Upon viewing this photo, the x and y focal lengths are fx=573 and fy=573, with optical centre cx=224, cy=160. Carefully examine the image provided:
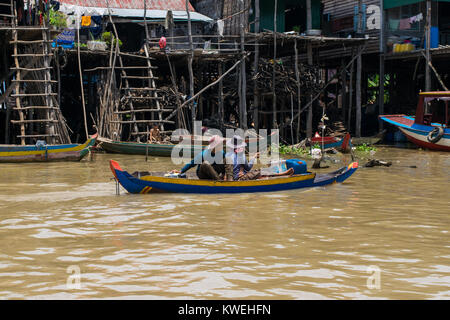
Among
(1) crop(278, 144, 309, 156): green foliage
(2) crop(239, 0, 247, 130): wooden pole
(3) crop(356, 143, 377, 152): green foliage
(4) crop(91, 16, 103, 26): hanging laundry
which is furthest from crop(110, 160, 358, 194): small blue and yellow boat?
(4) crop(91, 16, 103, 26): hanging laundry

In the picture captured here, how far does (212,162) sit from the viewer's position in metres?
10.9

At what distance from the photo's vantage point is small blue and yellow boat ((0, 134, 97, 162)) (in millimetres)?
16625

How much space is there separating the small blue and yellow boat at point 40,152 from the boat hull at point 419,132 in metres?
11.9

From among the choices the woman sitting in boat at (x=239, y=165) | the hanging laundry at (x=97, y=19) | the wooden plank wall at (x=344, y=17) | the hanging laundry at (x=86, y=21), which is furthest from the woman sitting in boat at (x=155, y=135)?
the woman sitting in boat at (x=239, y=165)

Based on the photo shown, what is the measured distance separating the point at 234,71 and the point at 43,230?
53.5 ft

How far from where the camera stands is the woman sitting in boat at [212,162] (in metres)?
10.7

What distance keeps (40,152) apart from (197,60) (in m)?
7.97

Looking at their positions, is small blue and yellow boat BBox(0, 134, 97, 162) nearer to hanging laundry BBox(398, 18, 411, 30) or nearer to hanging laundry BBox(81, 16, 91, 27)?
hanging laundry BBox(81, 16, 91, 27)

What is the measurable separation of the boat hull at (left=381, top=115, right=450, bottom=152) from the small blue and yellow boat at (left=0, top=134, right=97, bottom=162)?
Result: 470 inches

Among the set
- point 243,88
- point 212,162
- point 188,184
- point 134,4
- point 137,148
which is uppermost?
point 134,4

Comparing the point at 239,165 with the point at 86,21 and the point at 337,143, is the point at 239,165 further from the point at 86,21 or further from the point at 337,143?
the point at 86,21

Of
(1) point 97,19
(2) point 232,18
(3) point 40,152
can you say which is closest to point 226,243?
(3) point 40,152

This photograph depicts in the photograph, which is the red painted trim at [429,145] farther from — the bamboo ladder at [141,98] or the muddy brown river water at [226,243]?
the bamboo ladder at [141,98]

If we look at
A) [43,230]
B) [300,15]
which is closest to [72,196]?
[43,230]
